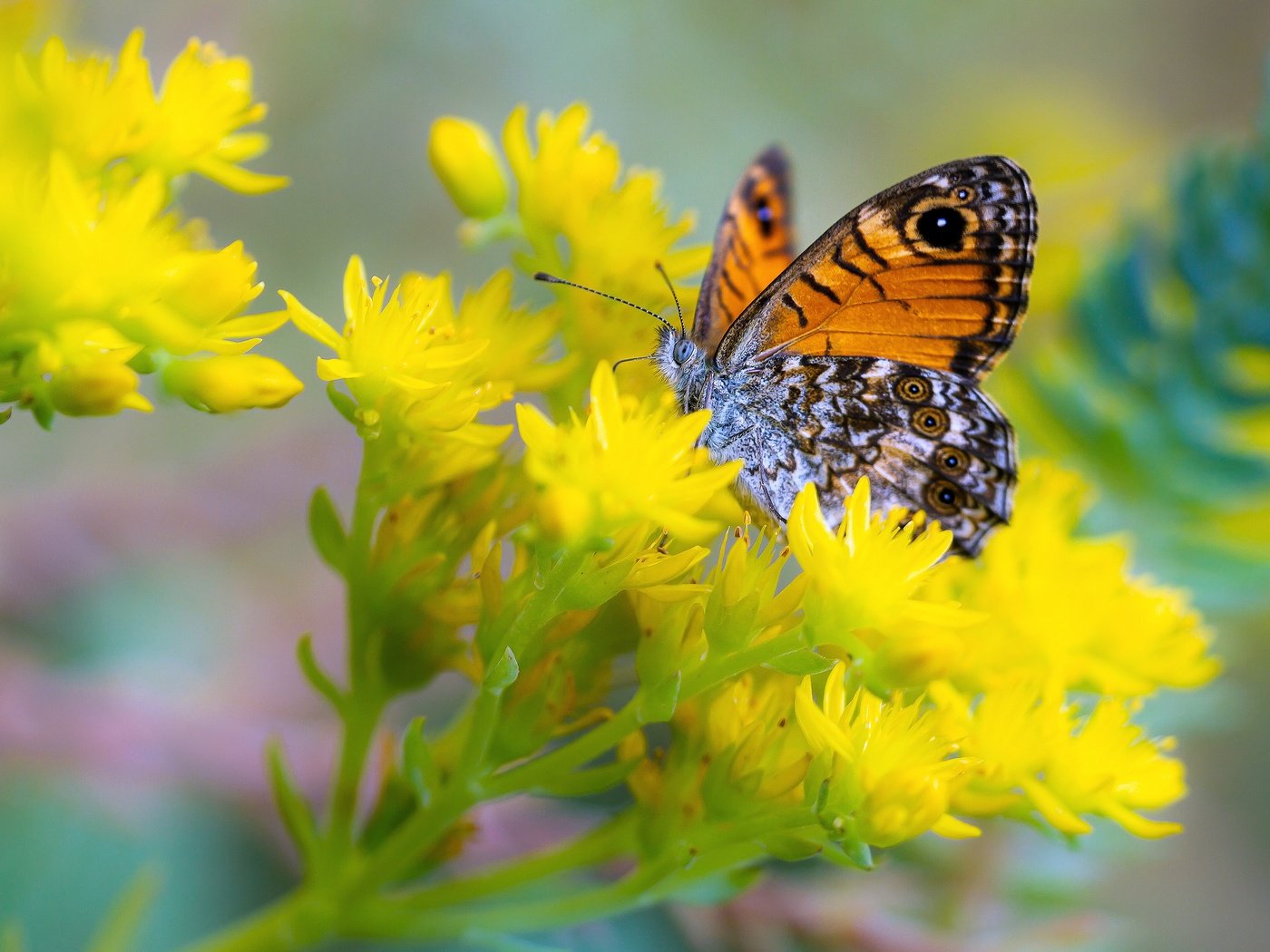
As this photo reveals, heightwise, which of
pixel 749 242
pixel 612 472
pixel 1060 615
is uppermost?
pixel 749 242

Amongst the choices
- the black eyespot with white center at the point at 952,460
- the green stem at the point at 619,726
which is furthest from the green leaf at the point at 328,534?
the black eyespot with white center at the point at 952,460

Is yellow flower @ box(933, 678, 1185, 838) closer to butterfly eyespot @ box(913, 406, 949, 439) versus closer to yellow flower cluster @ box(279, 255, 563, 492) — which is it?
butterfly eyespot @ box(913, 406, 949, 439)

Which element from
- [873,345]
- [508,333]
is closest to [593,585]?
[508,333]

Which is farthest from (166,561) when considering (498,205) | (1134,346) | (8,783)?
(1134,346)

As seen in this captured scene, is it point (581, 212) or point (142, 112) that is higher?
point (581, 212)

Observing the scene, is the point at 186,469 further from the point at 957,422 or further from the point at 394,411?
the point at 957,422

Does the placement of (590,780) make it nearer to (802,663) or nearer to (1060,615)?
(802,663)
